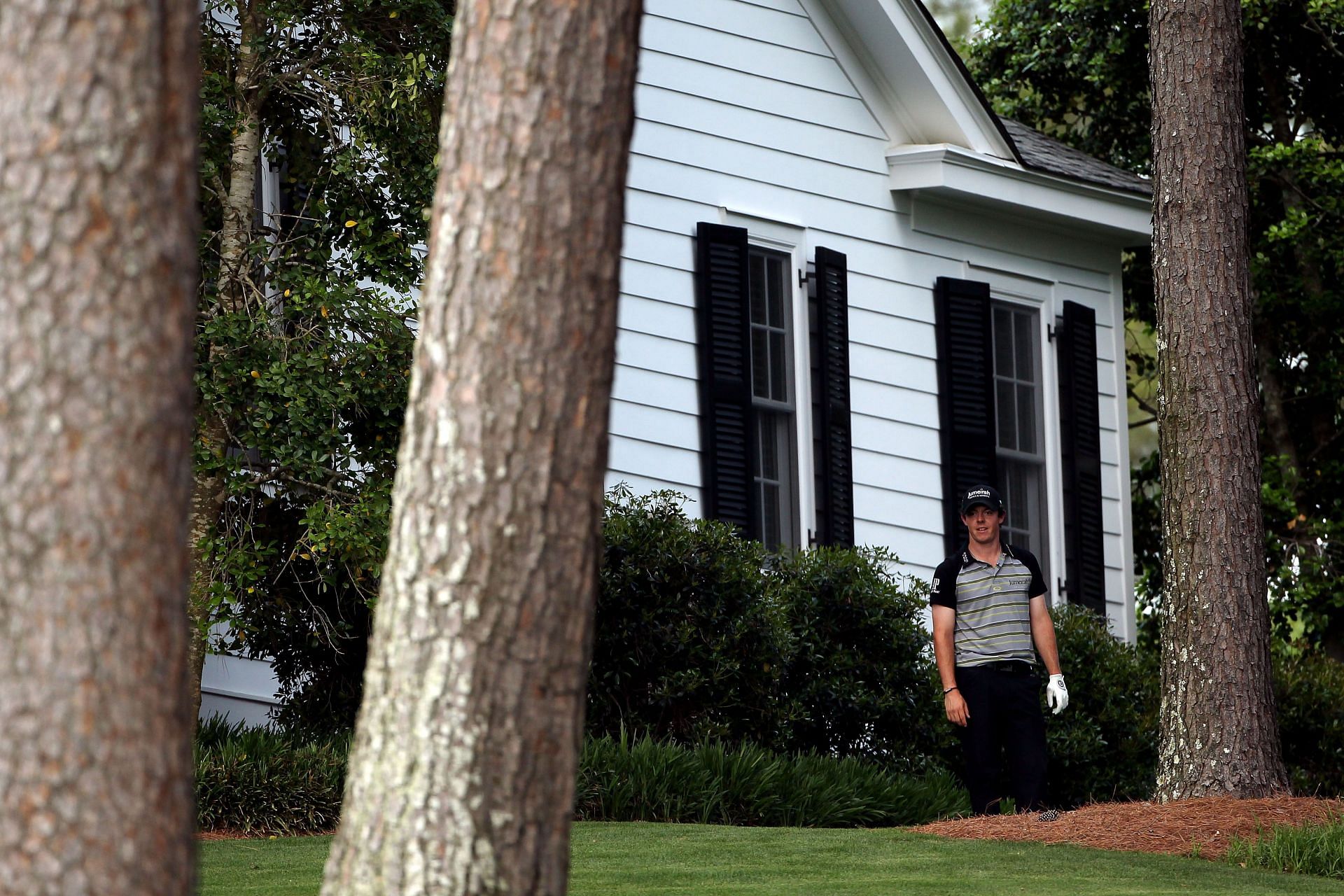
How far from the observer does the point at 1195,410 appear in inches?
406

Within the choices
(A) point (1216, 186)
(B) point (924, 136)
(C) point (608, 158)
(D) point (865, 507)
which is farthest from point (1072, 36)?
(C) point (608, 158)

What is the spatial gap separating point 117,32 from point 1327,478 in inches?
593

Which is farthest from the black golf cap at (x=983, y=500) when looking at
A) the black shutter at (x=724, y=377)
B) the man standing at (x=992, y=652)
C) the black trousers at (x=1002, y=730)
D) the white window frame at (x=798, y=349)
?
the white window frame at (x=798, y=349)

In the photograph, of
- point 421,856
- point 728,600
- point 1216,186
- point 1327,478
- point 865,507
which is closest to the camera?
point 421,856

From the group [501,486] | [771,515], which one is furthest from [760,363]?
[501,486]

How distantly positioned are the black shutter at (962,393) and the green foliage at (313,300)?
5.41 m

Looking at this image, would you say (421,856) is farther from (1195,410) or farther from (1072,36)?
(1072,36)

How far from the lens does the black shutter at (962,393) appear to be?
14.4 meters

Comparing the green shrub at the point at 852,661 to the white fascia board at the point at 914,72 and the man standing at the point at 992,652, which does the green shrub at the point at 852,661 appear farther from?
the white fascia board at the point at 914,72

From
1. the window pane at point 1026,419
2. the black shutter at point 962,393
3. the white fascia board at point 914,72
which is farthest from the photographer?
the window pane at point 1026,419

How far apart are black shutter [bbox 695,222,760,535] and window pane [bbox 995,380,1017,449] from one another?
283cm

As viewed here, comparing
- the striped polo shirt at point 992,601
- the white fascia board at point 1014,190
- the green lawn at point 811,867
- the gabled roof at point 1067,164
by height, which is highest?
the gabled roof at point 1067,164

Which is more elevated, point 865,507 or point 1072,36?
point 1072,36

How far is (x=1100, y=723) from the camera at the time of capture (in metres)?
13.1
